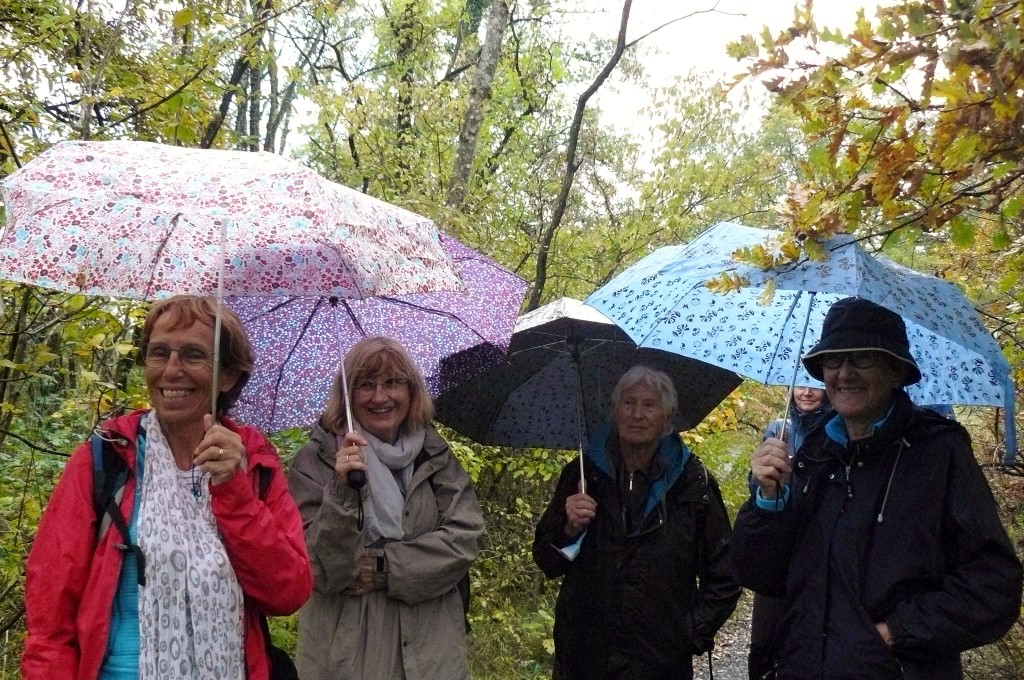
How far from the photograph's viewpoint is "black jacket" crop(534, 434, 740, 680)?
3.43 m

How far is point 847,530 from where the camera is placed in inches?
105

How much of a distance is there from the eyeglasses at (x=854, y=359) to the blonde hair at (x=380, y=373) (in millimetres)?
1412

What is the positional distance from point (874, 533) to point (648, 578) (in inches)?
41.7

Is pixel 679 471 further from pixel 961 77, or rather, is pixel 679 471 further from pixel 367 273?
pixel 961 77

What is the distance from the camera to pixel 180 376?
252 cm

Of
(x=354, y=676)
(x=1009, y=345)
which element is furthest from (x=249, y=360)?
(x=1009, y=345)

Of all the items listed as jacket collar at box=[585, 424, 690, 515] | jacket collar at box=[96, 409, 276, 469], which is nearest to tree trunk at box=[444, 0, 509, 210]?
jacket collar at box=[585, 424, 690, 515]

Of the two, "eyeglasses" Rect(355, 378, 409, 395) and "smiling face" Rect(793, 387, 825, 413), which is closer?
"eyeglasses" Rect(355, 378, 409, 395)

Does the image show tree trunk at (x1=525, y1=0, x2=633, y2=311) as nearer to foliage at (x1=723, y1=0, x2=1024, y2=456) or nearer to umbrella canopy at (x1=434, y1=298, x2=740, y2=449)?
umbrella canopy at (x1=434, y1=298, x2=740, y2=449)

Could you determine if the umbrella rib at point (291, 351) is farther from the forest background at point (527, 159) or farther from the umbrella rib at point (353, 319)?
the forest background at point (527, 159)

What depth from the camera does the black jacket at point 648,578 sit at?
3430mm

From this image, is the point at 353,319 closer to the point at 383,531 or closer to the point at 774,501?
the point at 383,531

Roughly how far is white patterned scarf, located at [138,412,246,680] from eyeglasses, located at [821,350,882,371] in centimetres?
189

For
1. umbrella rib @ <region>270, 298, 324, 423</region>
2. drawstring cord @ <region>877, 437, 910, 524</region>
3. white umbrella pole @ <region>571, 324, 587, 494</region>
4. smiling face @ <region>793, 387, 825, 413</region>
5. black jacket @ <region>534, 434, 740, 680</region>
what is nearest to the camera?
drawstring cord @ <region>877, 437, 910, 524</region>
